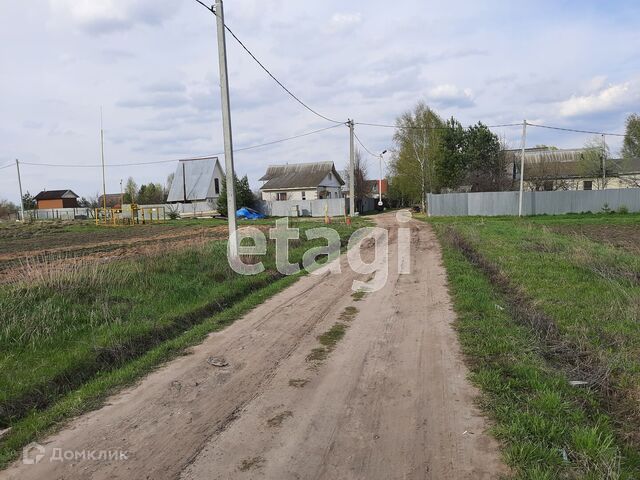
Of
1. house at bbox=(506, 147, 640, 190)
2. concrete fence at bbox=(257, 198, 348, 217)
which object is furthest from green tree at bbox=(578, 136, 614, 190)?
concrete fence at bbox=(257, 198, 348, 217)

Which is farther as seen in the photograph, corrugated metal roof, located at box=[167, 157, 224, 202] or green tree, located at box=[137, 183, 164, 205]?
green tree, located at box=[137, 183, 164, 205]

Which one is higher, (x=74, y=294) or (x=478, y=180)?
(x=478, y=180)

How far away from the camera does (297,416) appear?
A: 430cm

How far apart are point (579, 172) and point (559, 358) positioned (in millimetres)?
51436

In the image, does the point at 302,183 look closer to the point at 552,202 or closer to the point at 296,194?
the point at 296,194

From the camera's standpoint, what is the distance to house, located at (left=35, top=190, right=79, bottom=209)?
87.0 meters

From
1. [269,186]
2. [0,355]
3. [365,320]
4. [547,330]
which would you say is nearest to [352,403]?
→ [365,320]

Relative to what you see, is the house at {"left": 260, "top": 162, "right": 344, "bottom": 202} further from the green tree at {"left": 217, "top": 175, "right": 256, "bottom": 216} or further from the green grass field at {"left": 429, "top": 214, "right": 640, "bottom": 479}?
the green grass field at {"left": 429, "top": 214, "right": 640, "bottom": 479}

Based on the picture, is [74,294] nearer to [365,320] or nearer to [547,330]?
[365,320]

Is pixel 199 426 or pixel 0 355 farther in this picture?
pixel 0 355

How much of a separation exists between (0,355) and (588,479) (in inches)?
261

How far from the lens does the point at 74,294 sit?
8281mm

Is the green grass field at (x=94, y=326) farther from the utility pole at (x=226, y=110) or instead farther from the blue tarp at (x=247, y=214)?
the blue tarp at (x=247, y=214)

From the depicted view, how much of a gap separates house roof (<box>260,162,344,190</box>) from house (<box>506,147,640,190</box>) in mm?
22201
